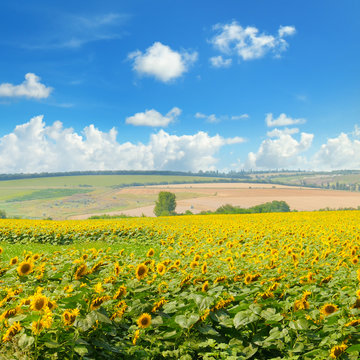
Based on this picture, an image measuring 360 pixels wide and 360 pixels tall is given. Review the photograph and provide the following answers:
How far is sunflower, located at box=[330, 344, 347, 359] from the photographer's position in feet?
11.6

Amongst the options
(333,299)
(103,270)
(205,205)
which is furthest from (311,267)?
(205,205)

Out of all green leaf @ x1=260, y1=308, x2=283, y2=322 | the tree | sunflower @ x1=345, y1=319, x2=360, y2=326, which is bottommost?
the tree

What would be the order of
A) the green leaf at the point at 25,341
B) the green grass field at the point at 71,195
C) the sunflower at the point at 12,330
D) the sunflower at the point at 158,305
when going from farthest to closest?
1. the green grass field at the point at 71,195
2. the sunflower at the point at 158,305
3. the sunflower at the point at 12,330
4. the green leaf at the point at 25,341

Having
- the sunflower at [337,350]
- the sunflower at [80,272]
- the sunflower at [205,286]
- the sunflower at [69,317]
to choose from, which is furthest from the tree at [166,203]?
the sunflower at [69,317]

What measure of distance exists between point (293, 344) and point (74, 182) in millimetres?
179934

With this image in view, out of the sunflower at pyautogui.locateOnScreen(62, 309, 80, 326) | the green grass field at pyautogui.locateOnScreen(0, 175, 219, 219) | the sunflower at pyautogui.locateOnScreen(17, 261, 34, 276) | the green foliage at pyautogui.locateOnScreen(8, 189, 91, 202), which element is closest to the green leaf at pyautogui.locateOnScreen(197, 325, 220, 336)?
the sunflower at pyautogui.locateOnScreen(62, 309, 80, 326)

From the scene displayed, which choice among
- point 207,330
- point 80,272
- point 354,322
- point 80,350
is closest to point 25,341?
point 80,350

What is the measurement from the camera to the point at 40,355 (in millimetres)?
3072

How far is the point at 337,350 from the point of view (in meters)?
3.54

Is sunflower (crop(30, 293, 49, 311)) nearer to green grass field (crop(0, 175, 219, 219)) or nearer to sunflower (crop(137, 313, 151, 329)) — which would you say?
sunflower (crop(137, 313, 151, 329))

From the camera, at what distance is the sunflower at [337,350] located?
3.54m

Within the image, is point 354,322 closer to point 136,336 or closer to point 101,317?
point 136,336

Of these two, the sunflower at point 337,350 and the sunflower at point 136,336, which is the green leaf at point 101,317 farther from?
the sunflower at point 337,350

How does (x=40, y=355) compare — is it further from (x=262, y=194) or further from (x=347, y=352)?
(x=262, y=194)
